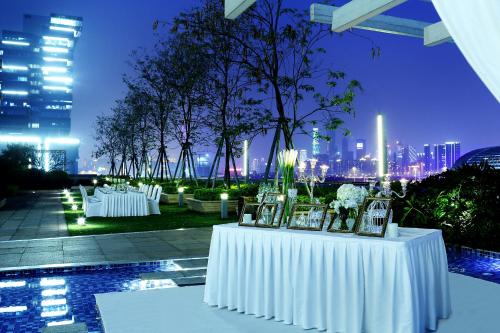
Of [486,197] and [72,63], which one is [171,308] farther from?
[72,63]

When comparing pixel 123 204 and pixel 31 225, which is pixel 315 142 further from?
pixel 31 225

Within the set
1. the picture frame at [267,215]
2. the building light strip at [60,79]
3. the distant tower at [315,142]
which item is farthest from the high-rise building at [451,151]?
the building light strip at [60,79]

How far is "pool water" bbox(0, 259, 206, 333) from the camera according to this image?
13.5 feet

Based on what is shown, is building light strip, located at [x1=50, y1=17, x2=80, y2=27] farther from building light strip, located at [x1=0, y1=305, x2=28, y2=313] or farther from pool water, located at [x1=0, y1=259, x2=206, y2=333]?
building light strip, located at [x1=0, y1=305, x2=28, y2=313]

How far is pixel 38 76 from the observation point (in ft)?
334

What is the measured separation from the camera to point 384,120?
807 cm

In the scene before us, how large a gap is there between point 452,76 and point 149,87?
1406cm

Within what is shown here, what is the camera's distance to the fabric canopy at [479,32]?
4.39 feet

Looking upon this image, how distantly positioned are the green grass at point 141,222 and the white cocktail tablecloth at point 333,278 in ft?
20.1

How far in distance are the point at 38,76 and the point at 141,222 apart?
331ft

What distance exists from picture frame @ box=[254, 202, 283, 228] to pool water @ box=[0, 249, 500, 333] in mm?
1527

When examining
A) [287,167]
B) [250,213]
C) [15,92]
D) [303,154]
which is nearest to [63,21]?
[15,92]

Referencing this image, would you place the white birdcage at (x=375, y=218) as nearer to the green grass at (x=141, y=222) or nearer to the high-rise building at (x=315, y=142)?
the green grass at (x=141, y=222)

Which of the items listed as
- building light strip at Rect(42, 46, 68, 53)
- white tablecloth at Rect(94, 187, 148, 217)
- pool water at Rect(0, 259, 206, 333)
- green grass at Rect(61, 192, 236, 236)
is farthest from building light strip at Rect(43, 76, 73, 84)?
pool water at Rect(0, 259, 206, 333)
